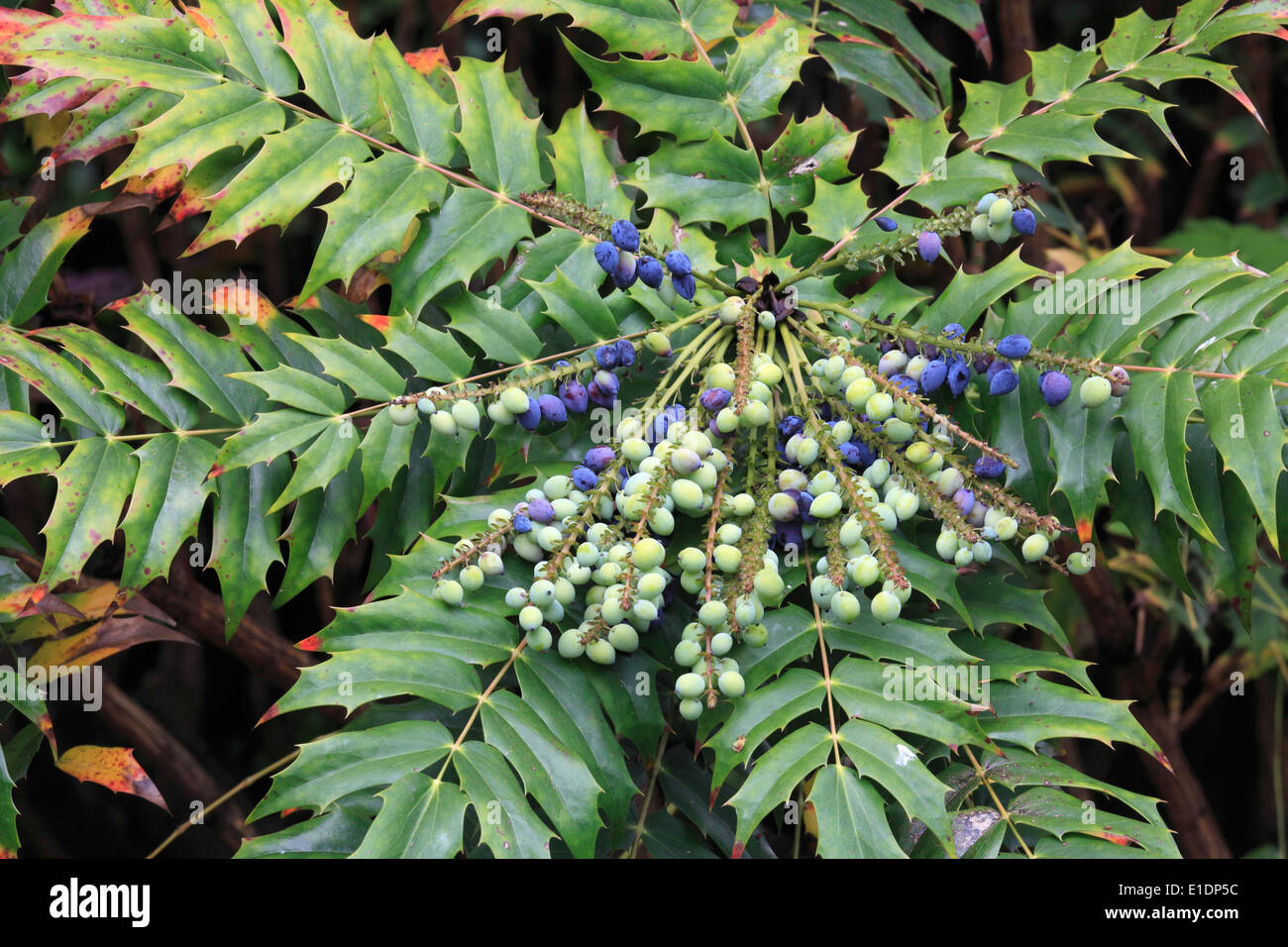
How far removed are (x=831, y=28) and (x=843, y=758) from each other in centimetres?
126

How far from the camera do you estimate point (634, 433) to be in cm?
113

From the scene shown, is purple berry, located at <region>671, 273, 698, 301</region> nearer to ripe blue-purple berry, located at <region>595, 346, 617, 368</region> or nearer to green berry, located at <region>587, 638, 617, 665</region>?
ripe blue-purple berry, located at <region>595, 346, 617, 368</region>

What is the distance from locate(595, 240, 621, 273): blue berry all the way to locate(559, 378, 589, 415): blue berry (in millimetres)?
139

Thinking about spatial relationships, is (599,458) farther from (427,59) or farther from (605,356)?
(427,59)

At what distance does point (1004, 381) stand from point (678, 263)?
0.39 meters

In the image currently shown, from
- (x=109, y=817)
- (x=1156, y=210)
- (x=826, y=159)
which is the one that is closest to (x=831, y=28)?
(x=826, y=159)

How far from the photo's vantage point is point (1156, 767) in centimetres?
208

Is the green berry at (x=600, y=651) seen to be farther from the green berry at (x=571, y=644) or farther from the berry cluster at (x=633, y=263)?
the berry cluster at (x=633, y=263)

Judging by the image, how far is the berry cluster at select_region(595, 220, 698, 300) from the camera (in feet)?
3.94

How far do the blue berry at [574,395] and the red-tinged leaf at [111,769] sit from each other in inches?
27.7

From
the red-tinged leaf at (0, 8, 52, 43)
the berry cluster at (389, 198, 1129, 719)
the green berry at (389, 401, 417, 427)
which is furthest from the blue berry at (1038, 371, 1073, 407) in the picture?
the red-tinged leaf at (0, 8, 52, 43)

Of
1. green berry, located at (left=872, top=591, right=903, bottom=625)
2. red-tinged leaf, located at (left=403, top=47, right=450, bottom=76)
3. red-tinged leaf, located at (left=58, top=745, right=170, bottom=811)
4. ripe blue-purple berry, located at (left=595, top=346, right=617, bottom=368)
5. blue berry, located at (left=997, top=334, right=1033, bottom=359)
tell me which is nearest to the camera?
green berry, located at (left=872, top=591, right=903, bottom=625)

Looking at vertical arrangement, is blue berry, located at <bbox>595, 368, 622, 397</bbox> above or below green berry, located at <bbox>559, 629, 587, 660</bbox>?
above

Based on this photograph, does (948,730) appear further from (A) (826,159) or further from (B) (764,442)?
(A) (826,159)
